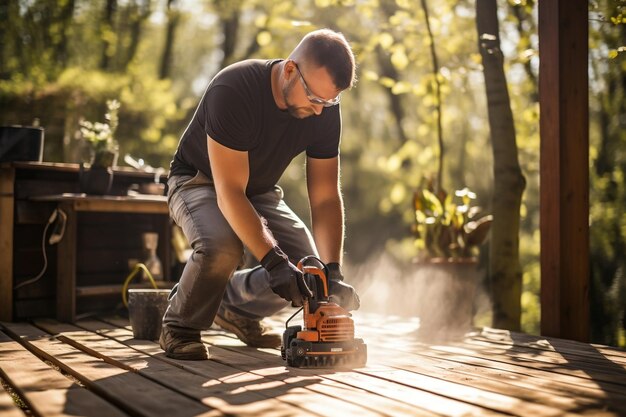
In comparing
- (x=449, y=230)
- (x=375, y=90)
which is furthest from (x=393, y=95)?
(x=449, y=230)

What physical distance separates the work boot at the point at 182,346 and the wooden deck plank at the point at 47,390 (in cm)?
51

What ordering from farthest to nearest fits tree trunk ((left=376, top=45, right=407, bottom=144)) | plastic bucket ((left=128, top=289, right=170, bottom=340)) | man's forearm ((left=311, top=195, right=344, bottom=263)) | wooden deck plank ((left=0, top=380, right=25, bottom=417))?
tree trunk ((left=376, top=45, right=407, bottom=144)) < plastic bucket ((left=128, top=289, right=170, bottom=340)) < man's forearm ((left=311, top=195, right=344, bottom=263)) < wooden deck plank ((left=0, top=380, right=25, bottom=417))

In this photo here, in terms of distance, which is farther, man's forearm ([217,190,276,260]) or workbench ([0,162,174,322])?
workbench ([0,162,174,322])

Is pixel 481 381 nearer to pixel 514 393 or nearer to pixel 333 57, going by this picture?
pixel 514 393

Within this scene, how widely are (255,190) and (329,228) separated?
1.49ft

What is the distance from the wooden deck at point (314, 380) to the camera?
221cm

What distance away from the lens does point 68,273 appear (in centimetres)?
469

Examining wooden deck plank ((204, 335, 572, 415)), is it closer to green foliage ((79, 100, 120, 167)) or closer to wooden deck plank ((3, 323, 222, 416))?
wooden deck plank ((3, 323, 222, 416))

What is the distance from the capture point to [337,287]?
309 centimetres

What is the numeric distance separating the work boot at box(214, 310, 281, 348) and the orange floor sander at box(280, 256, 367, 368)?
67 centimetres

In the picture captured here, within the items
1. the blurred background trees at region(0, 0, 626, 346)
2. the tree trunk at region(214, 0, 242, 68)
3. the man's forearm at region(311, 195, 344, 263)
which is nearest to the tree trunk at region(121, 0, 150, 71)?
the blurred background trees at region(0, 0, 626, 346)

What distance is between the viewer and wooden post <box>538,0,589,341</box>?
3930 mm

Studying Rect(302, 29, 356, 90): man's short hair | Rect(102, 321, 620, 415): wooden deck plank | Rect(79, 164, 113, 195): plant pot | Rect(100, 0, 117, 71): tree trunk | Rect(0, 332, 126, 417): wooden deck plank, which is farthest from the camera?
Rect(100, 0, 117, 71): tree trunk

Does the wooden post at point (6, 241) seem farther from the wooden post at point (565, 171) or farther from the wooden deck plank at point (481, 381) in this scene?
the wooden post at point (565, 171)
